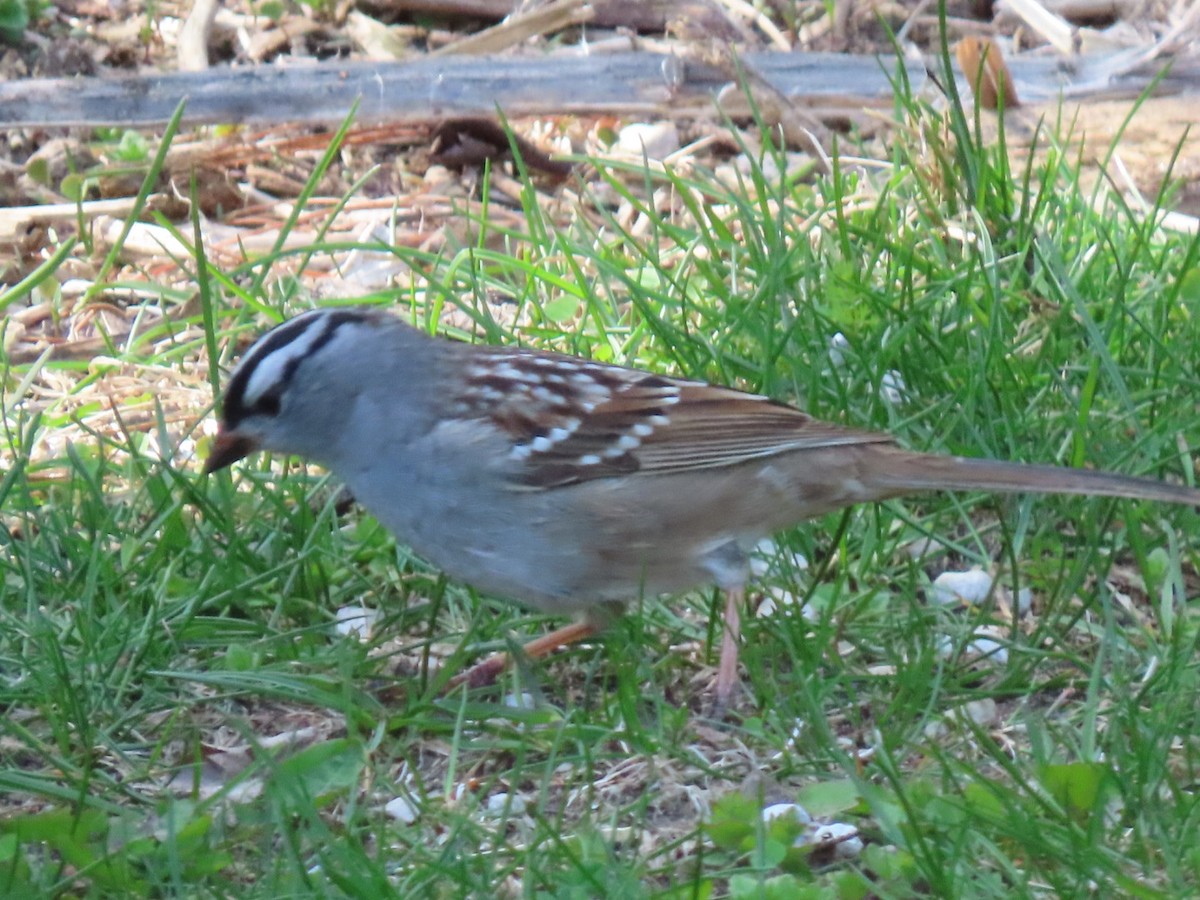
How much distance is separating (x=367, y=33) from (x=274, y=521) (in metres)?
3.51

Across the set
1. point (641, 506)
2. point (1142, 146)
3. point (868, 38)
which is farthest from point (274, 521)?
point (868, 38)

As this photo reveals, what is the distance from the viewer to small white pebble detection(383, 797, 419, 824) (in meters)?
3.05

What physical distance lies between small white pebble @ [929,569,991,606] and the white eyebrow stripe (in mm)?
1545

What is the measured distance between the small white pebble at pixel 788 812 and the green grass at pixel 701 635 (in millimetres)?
39

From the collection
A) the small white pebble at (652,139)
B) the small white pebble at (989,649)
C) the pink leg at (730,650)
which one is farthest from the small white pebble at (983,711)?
the small white pebble at (652,139)

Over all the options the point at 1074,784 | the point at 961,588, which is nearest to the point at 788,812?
the point at 1074,784

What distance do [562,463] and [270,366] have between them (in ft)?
2.25

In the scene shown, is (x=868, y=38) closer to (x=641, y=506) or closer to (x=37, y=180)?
(x=37, y=180)

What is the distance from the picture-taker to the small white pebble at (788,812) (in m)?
2.97

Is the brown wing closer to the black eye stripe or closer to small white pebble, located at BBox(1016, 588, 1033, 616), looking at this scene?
the black eye stripe

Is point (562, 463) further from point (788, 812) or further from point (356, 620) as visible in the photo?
point (788, 812)

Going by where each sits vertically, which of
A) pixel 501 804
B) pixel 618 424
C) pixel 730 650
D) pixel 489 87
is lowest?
pixel 501 804

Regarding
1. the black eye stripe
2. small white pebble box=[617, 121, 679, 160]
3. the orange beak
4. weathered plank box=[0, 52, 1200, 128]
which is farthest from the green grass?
small white pebble box=[617, 121, 679, 160]

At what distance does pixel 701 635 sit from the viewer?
148 inches
